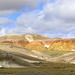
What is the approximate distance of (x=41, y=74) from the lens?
95.0ft

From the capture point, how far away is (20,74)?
28.8 meters

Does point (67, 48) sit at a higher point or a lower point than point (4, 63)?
higher

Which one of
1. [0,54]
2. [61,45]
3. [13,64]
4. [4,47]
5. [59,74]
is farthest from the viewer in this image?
[61,45]

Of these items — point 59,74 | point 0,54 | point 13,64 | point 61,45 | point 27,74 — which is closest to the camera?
point 27,74

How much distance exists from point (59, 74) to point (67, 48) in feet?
496

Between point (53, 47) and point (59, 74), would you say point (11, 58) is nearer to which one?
point (59, 74)

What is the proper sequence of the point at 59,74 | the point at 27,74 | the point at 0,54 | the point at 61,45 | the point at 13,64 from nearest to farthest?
the point at 27,74 < the point at 59,74 < the point at 13,64 < the point at 0,54 < the point at 61,45

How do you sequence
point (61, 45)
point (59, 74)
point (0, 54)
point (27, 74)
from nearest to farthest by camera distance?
point (27, 74)
point (59, 74)
point (0, 54)
point (61, 45)

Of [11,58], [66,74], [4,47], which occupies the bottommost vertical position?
[66,74]

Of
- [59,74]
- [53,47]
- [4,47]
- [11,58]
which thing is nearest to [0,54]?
[11,58]

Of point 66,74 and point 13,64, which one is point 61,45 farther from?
point 66,74

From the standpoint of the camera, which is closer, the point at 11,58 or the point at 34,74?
the point at 34,74

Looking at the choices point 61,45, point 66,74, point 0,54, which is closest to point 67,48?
point 61,45

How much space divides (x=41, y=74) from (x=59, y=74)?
5.03m
